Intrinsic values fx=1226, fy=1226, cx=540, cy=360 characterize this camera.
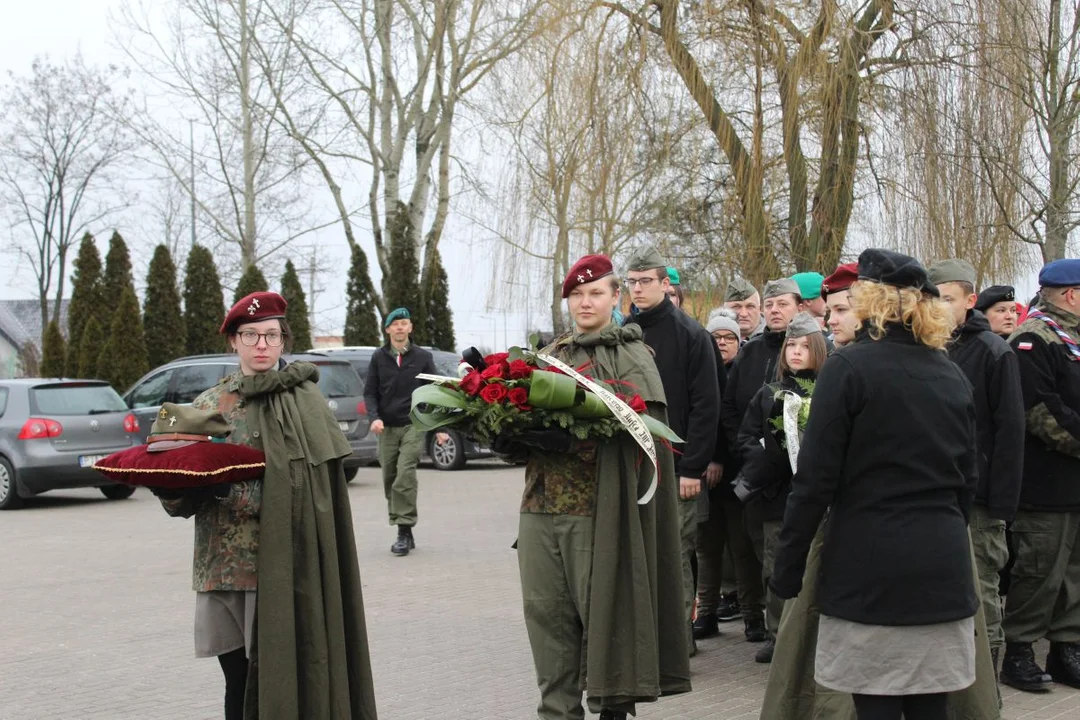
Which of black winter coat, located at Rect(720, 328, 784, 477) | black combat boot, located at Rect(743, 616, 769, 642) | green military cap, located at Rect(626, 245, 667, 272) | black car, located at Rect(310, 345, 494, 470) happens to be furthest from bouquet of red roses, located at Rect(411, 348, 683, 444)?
black car, located at Rect(310, 345, 494, 470)

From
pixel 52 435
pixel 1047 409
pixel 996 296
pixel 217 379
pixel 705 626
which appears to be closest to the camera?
pixel 1047 409

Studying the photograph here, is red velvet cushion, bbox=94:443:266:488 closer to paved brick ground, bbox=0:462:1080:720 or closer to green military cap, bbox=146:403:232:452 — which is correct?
green military cap, bbox=146:403:232:452

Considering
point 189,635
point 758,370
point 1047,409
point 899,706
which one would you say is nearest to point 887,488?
point 899,706

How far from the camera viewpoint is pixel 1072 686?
6656mm

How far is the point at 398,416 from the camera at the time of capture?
37.6 ft

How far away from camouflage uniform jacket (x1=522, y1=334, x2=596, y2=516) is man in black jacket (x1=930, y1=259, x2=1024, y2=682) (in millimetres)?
2008

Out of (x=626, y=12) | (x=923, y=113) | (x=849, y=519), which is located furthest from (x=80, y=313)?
(x=849, y=519)

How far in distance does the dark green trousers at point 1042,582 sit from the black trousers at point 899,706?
2.92 m

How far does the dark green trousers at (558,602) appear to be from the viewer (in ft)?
17.5

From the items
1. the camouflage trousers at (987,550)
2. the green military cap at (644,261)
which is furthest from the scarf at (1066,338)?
the green military cap at (644,261)

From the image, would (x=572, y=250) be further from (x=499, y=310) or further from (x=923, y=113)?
(x=923, y=113)

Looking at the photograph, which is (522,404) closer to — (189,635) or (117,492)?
(189,635)

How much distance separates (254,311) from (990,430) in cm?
366

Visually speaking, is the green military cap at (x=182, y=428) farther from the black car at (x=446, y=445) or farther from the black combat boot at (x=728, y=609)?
the black car at (x=446, y=445)
